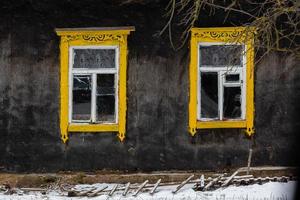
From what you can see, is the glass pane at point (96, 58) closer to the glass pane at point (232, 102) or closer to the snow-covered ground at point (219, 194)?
the glass pane at point (232, 102)

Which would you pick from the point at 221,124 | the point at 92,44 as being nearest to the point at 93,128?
the point at 92,44

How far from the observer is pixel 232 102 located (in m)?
13.1

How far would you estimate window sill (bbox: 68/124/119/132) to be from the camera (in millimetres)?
13203

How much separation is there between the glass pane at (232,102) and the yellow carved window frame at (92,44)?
1897 mm

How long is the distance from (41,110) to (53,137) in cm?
56

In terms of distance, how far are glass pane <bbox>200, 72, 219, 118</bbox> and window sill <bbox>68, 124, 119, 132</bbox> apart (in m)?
1.68

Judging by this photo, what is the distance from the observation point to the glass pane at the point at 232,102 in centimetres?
1312

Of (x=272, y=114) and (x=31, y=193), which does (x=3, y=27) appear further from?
(x=272, y=114)

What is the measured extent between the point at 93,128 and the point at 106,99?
60cm

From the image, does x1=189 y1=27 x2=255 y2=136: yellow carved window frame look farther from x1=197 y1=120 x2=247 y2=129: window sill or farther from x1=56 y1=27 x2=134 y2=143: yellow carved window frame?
x1=56 y1=27 x2=134 y2=143: yellow carved window frame

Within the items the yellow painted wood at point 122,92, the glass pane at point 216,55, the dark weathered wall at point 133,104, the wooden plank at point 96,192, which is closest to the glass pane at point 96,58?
the yellow painted wood at point 122,92

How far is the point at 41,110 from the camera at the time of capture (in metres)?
13.3

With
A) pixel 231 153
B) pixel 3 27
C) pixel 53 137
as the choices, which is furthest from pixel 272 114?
pixel 3 27

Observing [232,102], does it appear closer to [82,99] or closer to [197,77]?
[197,77]
